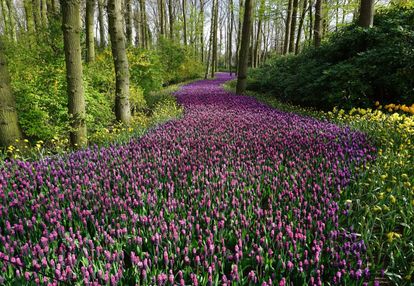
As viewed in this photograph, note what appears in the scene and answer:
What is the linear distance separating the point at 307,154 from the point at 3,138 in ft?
16.0

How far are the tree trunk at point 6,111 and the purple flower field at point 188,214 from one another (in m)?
1.68

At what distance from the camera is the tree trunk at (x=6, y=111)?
5.21 metres

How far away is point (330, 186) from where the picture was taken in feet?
10.6

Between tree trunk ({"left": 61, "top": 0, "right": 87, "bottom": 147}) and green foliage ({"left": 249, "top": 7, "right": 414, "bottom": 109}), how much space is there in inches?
234

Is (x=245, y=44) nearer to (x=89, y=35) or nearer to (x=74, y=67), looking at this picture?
(x=89, y=35)

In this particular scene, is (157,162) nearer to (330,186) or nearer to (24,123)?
(330,186)

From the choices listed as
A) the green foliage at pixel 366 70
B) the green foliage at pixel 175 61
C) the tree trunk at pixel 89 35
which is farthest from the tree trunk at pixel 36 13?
the green foliage at pixel 366 70

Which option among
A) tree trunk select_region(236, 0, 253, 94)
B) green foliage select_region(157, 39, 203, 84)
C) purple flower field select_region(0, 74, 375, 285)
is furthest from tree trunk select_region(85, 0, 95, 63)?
green foliage select_region(157, 39, 203, 84)

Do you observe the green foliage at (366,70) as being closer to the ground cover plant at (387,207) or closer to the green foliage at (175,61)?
the ground cover plant at (387,207)

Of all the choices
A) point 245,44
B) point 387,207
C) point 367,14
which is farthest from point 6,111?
→ point 245,44

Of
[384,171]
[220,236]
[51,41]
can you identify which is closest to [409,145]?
[384,171]

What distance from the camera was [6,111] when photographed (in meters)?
5.27

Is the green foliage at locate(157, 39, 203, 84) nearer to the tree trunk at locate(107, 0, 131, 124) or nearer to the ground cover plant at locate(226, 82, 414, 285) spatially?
the tree trunk at locate(107, 0, 131, 124)

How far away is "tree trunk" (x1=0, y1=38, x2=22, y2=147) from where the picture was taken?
5208 mm
